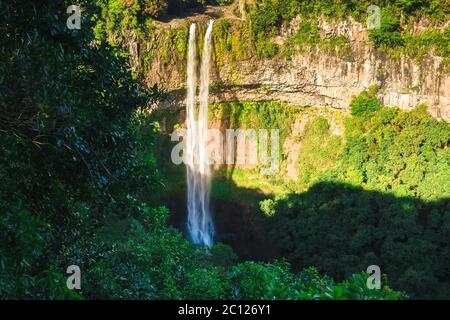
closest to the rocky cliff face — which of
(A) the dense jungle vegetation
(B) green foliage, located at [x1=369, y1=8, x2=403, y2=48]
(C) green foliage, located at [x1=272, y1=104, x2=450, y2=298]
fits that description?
(B) green foliage, located at [x1=369, y1=8, x2=403, y2=48]

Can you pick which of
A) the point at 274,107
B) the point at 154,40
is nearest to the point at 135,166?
the point at 154,40

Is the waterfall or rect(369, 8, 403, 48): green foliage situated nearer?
rect(369, 8, 403, 48): green foliage

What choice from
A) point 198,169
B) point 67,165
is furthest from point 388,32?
point 67,165

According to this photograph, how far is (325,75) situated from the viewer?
23141mm

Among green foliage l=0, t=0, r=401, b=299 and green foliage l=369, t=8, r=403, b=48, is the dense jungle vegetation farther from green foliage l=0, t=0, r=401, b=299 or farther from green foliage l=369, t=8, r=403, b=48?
green foliage l=369, t=8, r=403, b=48

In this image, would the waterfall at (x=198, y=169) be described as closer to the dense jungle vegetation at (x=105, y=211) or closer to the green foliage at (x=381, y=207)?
the green foliage at (x=381, y=207)

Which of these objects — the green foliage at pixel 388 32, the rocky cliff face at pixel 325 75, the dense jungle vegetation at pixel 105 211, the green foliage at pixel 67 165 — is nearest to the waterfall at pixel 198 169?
the rocky cliff face at pixel 325 75

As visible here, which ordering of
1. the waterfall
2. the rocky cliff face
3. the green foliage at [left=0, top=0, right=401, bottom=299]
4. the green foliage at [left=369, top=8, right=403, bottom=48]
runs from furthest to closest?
the waterfall < the rocky cliff face < the green foliage at [left=369, top=8, right=403, bottom=48] < the green foliage at [left=0, top=0, right=401, bottom=299]

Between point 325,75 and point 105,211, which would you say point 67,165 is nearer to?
point 105,211

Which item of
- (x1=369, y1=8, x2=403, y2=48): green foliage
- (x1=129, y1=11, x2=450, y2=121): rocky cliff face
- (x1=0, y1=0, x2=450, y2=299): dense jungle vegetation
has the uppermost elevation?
(x1=369, y1=8, x2=403, y2=48): green foliage

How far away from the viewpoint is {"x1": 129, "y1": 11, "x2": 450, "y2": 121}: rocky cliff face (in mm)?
21781

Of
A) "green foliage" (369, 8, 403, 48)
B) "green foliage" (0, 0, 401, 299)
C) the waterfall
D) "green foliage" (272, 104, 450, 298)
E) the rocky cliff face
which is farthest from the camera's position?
the waterfall
